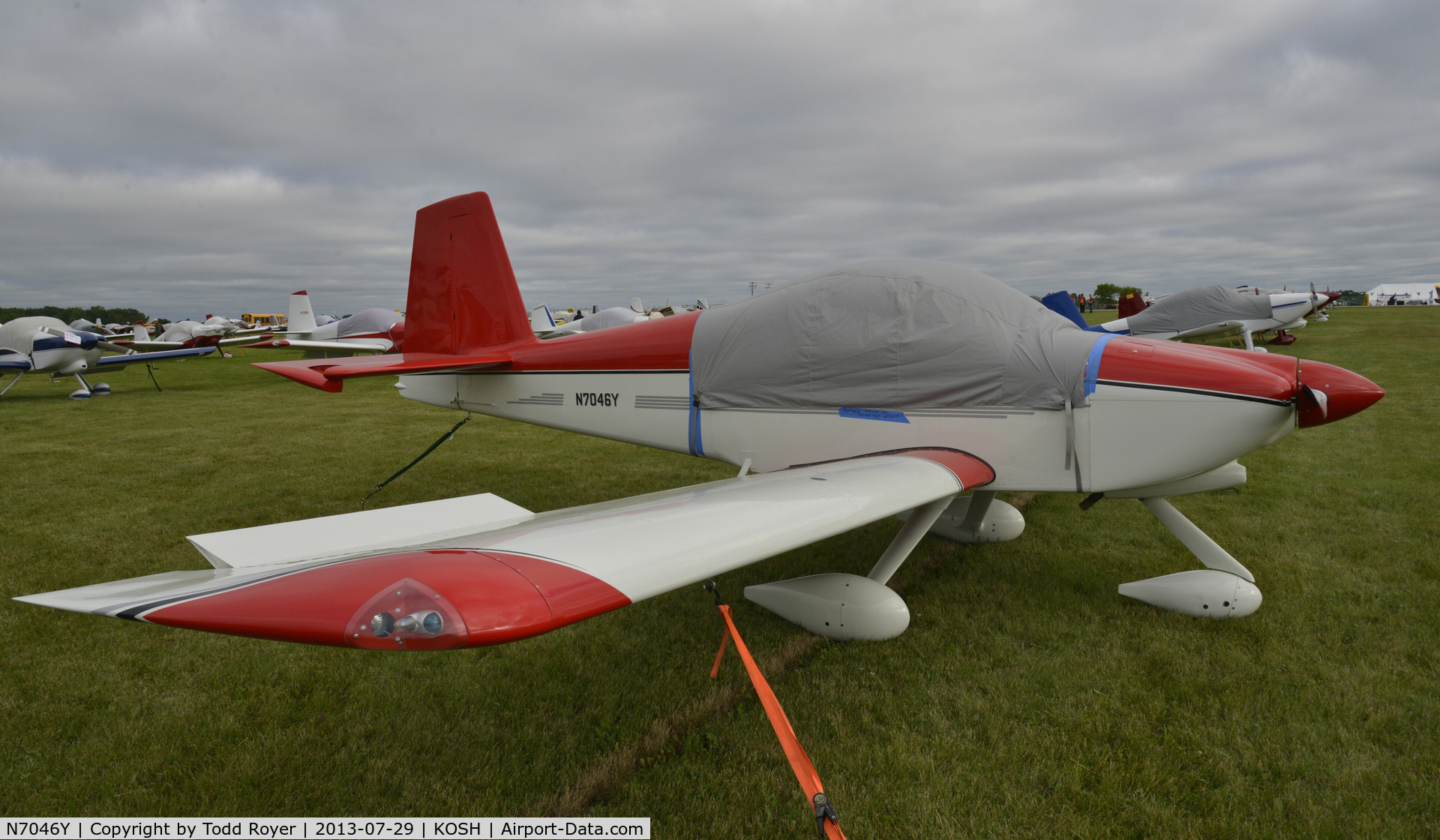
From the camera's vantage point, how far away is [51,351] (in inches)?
580

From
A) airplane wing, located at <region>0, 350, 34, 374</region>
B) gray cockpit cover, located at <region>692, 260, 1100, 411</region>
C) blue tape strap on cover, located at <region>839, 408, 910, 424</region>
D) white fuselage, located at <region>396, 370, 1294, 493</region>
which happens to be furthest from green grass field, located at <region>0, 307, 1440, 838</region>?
airplane wing, located at <region>0, 350, 34, 374</region>

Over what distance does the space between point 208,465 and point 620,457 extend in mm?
5003

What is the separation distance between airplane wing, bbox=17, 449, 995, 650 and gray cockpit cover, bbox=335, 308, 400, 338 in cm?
2529

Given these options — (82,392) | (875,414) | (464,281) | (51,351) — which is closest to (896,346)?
(875,414)

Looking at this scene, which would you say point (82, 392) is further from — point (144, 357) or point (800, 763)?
point (800, 763)

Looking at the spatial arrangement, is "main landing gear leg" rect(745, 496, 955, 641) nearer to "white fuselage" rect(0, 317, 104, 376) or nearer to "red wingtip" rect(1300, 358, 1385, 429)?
"red wingtip" rect(1300, 358, 1385, 429)

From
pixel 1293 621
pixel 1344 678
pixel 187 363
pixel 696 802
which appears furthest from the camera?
→ pixel 187 363

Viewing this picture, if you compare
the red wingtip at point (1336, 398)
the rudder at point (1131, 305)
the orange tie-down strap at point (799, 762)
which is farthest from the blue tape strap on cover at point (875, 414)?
the rudder at point (1131, 305)

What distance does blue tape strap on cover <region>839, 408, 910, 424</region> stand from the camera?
3.86m

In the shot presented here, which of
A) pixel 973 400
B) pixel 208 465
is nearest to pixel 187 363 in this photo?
pixel 208 465

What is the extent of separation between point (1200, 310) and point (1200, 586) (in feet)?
65.4

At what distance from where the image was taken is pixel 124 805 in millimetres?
2379

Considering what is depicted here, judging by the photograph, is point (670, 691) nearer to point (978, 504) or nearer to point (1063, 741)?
point (1063, 741)

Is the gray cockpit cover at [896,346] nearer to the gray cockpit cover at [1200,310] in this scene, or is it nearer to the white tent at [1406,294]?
the gray cockpit cover at [1200,310]
